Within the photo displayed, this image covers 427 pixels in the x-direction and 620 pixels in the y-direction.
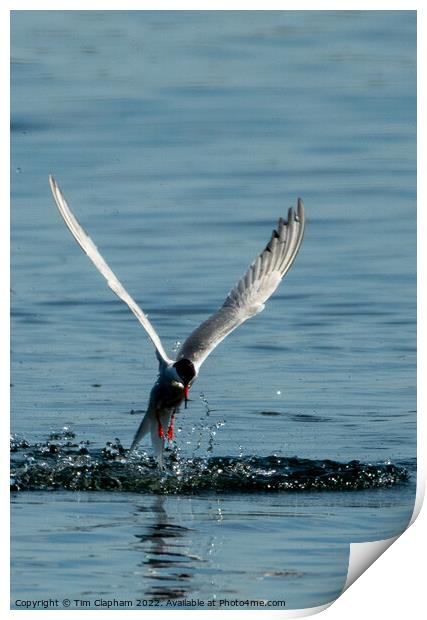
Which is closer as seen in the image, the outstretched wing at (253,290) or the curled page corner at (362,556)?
the curled page corner at (362,556)

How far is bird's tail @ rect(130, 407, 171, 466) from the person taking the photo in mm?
8367

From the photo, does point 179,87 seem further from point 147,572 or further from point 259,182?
point 147,572

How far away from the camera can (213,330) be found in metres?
8.42

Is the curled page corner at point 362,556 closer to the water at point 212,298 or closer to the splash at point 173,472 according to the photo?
the water at point 212,298

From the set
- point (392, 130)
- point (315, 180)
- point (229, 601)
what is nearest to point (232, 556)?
point (229, 601)

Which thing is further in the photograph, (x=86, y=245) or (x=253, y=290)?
(x=253, y=290)

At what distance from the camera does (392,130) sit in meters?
7.73

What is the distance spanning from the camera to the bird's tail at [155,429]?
8367mm

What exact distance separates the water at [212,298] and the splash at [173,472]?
15 mm

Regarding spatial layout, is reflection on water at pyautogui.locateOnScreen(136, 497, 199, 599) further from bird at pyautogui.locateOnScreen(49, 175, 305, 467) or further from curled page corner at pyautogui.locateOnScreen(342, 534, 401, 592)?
bird at pyautogui.locateOnScreen(49, 175, 305, 467)

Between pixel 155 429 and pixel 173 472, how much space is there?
28 centimetres

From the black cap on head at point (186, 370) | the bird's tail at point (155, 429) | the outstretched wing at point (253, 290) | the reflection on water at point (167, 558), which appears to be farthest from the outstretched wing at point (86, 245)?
the reflection on water at point (167, 558)

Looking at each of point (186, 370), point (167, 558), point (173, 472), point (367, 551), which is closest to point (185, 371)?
point (186, 370)

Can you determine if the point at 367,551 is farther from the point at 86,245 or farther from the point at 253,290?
the point at 253,290
